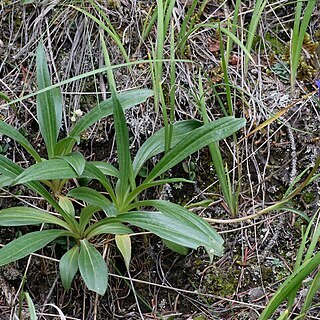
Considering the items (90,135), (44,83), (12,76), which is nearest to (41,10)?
(12,76)

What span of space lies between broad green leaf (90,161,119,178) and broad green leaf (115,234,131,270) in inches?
7.1

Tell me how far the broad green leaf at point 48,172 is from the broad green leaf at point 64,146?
14 centimetres

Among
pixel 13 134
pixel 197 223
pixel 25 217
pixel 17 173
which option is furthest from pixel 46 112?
pixel 197 223

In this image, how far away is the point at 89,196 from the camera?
1.50m

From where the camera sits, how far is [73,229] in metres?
1.55

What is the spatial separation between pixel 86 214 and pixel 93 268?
0.17 metres

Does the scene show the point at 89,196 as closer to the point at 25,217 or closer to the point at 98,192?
the point at 98,192

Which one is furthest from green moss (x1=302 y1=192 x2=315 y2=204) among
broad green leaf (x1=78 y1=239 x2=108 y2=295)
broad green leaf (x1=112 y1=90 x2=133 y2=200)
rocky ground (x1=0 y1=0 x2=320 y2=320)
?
broad green leaf (x1=78 y1=239 x2=108 y2=295)

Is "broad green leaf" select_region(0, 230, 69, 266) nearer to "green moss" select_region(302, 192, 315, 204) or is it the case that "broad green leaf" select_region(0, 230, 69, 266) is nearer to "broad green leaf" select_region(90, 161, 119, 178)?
"broad green leaf" select_region(90, 161, 119, 178)

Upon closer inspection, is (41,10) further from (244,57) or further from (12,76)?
(244,57)

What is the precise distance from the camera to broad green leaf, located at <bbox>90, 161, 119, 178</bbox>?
1.58 meters

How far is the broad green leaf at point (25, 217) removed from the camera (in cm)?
147

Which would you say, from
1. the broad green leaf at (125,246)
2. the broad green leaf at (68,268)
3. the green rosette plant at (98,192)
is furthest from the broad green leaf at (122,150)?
the broad green leaf at (68,268)

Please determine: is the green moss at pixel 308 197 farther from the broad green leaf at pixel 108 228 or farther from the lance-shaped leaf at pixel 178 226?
the broad green leaf at pixel 108 228
